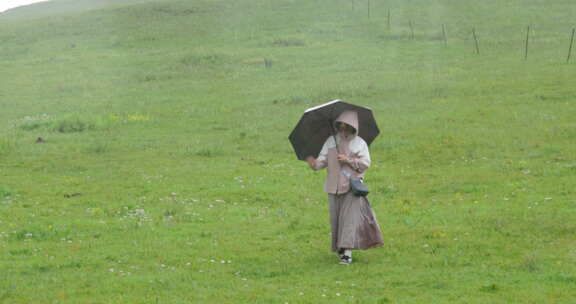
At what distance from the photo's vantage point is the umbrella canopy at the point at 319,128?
13258 mm

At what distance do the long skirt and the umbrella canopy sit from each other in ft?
3.28

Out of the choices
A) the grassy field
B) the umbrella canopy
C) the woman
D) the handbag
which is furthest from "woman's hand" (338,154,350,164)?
the grassy field

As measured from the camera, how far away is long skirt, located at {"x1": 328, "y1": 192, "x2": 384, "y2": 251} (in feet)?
42.9

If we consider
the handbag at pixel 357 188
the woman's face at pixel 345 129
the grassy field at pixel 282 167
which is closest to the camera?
the grassy field at pixel 282 167

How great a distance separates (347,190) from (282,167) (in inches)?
407

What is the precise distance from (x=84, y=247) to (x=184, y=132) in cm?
1549

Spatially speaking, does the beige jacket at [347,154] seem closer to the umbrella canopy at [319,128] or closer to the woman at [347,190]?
the woman at [347,190]

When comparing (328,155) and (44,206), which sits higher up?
(328,155)

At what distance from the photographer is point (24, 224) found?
55.5ft

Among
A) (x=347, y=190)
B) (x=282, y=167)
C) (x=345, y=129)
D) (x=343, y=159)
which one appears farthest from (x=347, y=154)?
(x=282, y=167)

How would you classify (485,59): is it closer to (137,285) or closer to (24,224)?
(24,224)

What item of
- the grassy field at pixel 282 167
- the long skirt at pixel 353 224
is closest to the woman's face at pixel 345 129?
the long skirt at pixel 353 224

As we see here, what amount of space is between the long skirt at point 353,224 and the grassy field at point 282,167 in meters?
0.45

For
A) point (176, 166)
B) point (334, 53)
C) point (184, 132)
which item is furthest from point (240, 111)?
point (334, 53)
